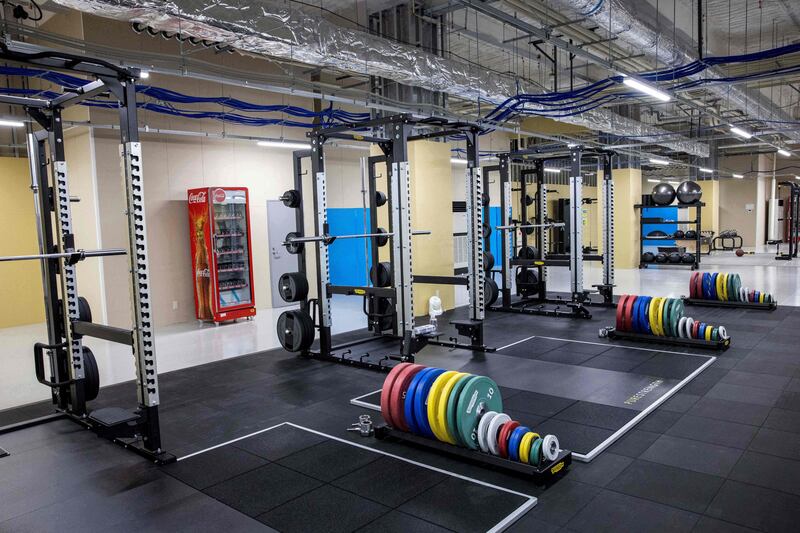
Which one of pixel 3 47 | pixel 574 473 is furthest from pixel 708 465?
pixel 3 47

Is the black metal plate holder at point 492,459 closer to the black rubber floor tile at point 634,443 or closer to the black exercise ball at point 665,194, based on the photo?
the black rubber floor tile at point 634,443

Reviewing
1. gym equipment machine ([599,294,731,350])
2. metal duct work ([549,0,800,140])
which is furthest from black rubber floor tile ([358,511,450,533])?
metal duct work ([549,0,800,140])

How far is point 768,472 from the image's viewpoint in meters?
3.41

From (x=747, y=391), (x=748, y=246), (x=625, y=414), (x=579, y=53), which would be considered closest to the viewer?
(x=625, y=414)

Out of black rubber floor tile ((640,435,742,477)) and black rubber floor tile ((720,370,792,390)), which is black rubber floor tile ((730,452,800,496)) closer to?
black rubber floor tile ((640,435,742,477))

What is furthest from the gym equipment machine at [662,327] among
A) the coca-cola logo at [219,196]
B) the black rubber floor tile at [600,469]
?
the coca-cola logo at [219,196]

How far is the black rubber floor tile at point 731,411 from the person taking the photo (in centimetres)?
427

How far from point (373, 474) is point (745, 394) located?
3.31 m

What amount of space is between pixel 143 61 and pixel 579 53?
540 centimetres

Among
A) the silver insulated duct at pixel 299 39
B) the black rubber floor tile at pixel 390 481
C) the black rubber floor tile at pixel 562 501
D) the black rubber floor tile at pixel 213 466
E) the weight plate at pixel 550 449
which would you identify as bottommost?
the black rubber floor tile at pixel 562 501

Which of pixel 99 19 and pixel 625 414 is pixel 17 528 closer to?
pixel 625 414

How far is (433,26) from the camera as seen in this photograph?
8297mm

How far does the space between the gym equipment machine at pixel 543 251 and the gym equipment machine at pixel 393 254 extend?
216cm

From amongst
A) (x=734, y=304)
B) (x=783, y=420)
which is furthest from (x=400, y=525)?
(x=734, y=304)
